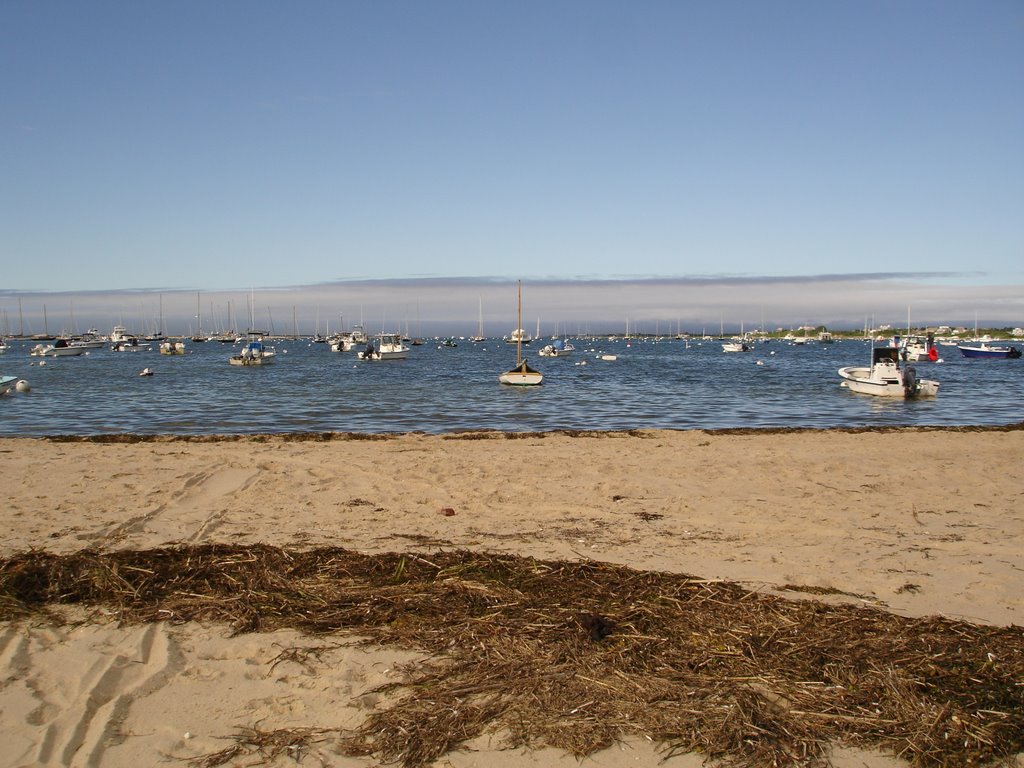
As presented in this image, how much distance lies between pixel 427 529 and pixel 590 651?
4311 mm

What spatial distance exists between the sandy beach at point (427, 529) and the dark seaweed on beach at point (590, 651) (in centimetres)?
17

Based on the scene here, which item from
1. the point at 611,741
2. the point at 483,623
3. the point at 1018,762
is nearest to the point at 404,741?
the point at 611,741

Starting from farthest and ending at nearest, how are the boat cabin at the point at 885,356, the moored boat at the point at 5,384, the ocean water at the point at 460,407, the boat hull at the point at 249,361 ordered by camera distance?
the boat hull at the point at 249,361 → the boat cabin at the point at 885,356 → the moored boat at the point at 5,384 → the ocean water at the point at 460,407

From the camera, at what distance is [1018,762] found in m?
3.56

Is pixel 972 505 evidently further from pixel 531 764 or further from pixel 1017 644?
pixel 531 764

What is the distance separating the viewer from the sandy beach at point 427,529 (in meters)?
4.09

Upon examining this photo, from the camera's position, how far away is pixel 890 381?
33.3m

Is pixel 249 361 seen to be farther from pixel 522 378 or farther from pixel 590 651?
pixel 590 651

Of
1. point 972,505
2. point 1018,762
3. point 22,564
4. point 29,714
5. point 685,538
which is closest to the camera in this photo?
point 1018,762

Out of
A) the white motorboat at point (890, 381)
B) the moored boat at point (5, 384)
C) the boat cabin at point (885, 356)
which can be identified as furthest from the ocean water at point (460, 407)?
the boat cabin at point (885, 356)

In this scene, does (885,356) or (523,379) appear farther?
(523,379)

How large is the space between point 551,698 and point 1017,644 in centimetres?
313

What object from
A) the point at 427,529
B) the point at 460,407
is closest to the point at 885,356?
the point at 460,407

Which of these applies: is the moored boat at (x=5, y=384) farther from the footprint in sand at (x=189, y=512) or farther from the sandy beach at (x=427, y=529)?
the footprint in sand at (x=189, y=512)
